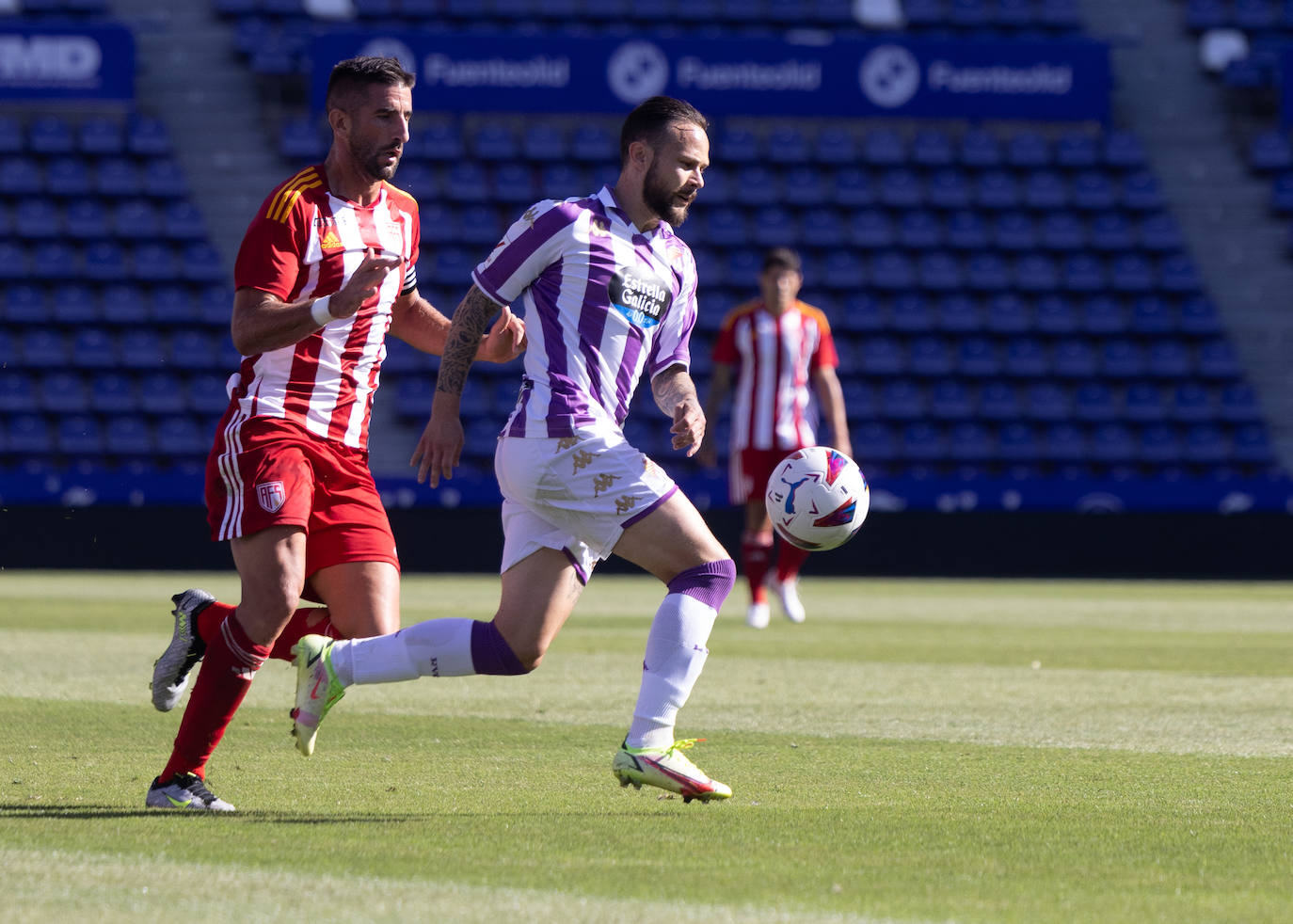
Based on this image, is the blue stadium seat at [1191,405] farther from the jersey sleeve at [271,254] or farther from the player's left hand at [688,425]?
the jersey sleeve at [271,254]

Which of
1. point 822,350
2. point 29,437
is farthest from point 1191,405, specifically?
point 29,437

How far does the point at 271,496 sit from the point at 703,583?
1.14 meters

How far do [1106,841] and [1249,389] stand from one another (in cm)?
1870

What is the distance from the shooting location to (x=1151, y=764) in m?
5.60

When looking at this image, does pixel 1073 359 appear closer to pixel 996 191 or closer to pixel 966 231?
pixel 966 231

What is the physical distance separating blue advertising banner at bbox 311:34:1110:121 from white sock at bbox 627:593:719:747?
59.6 ft

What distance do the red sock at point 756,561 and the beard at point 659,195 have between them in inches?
290

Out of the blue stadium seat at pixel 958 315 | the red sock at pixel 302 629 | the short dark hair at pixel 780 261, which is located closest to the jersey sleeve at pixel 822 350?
the short dark hair at pixel 780 261

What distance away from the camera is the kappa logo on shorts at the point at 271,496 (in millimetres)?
4633

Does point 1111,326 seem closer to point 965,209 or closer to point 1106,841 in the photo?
point 965,209

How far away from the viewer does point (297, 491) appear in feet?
15.4

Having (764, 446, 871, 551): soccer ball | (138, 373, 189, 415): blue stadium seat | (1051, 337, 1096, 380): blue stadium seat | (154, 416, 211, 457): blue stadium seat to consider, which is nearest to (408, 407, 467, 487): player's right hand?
(764, 446, 871, 551): soccer ball

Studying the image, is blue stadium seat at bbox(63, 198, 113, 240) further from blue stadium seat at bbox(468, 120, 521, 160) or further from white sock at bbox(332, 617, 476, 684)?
white sock at bbox(332, 617, 476, 684)

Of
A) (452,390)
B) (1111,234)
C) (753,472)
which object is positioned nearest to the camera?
(452,390)
